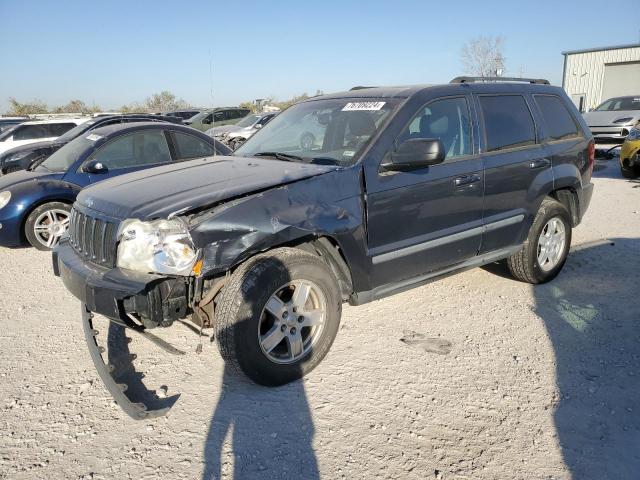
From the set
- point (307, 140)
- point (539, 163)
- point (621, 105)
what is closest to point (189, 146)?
point (307, 140)

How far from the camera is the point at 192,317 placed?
10.1ft

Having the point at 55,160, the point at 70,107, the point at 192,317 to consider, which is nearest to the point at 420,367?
the point at 192,317

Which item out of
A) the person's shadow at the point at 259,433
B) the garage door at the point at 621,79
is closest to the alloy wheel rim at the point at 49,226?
the person's shadow at the point at 259,433

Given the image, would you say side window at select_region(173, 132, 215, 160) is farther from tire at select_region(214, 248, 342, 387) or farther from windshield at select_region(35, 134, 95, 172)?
tire at select_region(214, 248, 342, 387)

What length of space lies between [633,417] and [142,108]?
42.4 m

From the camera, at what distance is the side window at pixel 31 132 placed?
43.5 ft

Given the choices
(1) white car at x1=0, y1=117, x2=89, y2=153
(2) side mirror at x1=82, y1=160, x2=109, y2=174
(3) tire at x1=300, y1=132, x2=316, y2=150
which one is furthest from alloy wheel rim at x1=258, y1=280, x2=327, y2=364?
(1) white car at x1=0, y1=117, x2=89, y2=153

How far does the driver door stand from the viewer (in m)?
3.44

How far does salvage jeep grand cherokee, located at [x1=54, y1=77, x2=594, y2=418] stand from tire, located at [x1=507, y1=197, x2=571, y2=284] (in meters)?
0.02

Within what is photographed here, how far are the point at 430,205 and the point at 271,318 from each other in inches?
57.0

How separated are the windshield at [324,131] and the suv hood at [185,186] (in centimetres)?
23

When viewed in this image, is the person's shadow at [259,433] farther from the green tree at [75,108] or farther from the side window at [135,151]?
the green tree at [75,108]

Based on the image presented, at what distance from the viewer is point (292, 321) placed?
3.17 m

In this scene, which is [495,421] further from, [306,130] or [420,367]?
[306,130]
